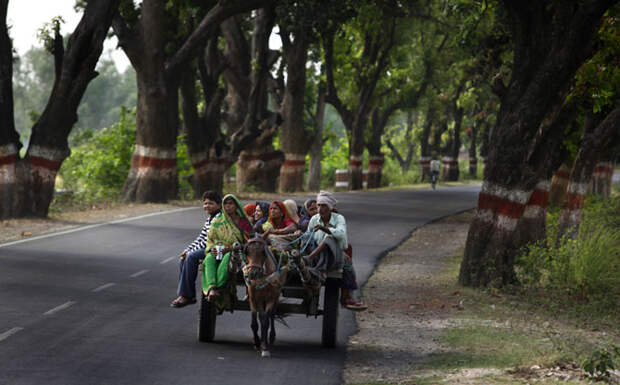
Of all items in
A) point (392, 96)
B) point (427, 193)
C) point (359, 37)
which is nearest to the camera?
point (427, 193)

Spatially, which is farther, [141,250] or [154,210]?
[154,210]

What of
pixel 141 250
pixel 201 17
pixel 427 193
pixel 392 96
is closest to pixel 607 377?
pixel 141 250

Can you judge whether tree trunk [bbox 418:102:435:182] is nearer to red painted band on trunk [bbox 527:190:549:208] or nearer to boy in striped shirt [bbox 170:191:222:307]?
red painted band on trunk [bbox 527:190:549:208]

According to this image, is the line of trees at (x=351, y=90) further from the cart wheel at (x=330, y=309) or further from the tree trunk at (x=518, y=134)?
the cart wheel at (x=330, y=309)

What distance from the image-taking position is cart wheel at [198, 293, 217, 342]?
34.3 feet

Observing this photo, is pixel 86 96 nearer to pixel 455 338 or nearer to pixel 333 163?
pixel 333 163

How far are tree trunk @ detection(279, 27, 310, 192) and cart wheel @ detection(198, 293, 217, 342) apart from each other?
29699 mm

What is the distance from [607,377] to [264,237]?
375cm

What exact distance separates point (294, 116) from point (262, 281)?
3208 cm

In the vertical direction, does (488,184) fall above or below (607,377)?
above

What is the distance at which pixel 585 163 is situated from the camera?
21.1 m

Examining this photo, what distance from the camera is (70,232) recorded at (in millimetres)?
22188

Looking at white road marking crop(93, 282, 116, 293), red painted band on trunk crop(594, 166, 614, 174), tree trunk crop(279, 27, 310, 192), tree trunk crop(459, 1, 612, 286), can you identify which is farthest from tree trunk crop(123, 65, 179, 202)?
red painted band on trunk crop(594, 166, 614, 174)

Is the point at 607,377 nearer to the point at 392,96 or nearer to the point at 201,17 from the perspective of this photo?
the point at 201,17
